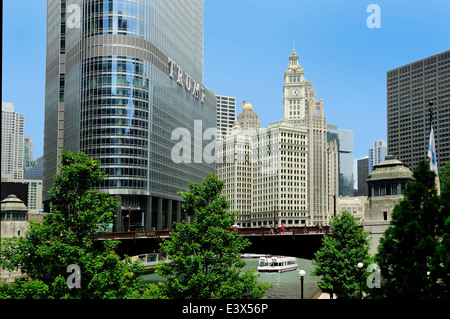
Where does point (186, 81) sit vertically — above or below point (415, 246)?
above

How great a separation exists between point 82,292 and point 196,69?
15630cm

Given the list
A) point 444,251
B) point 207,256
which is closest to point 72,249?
point 207,256

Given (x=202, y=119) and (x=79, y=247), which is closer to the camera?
(x=79, y=247)

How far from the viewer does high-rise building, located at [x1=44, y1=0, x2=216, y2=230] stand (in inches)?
5463

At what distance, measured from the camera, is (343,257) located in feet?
187

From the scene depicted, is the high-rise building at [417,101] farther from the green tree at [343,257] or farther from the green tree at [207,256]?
the green tree at [207,256]

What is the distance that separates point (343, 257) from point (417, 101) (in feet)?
402

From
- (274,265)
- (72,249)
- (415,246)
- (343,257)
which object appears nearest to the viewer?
(415,246)

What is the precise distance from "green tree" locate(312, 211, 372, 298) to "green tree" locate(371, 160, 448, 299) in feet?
82.9

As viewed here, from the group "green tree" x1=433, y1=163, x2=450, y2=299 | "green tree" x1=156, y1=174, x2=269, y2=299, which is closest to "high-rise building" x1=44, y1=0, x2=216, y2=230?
"green tree" x1=156, y1=174, x2=269, y2=299

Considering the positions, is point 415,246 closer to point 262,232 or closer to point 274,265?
point 262,232

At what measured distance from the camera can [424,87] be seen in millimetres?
165000
